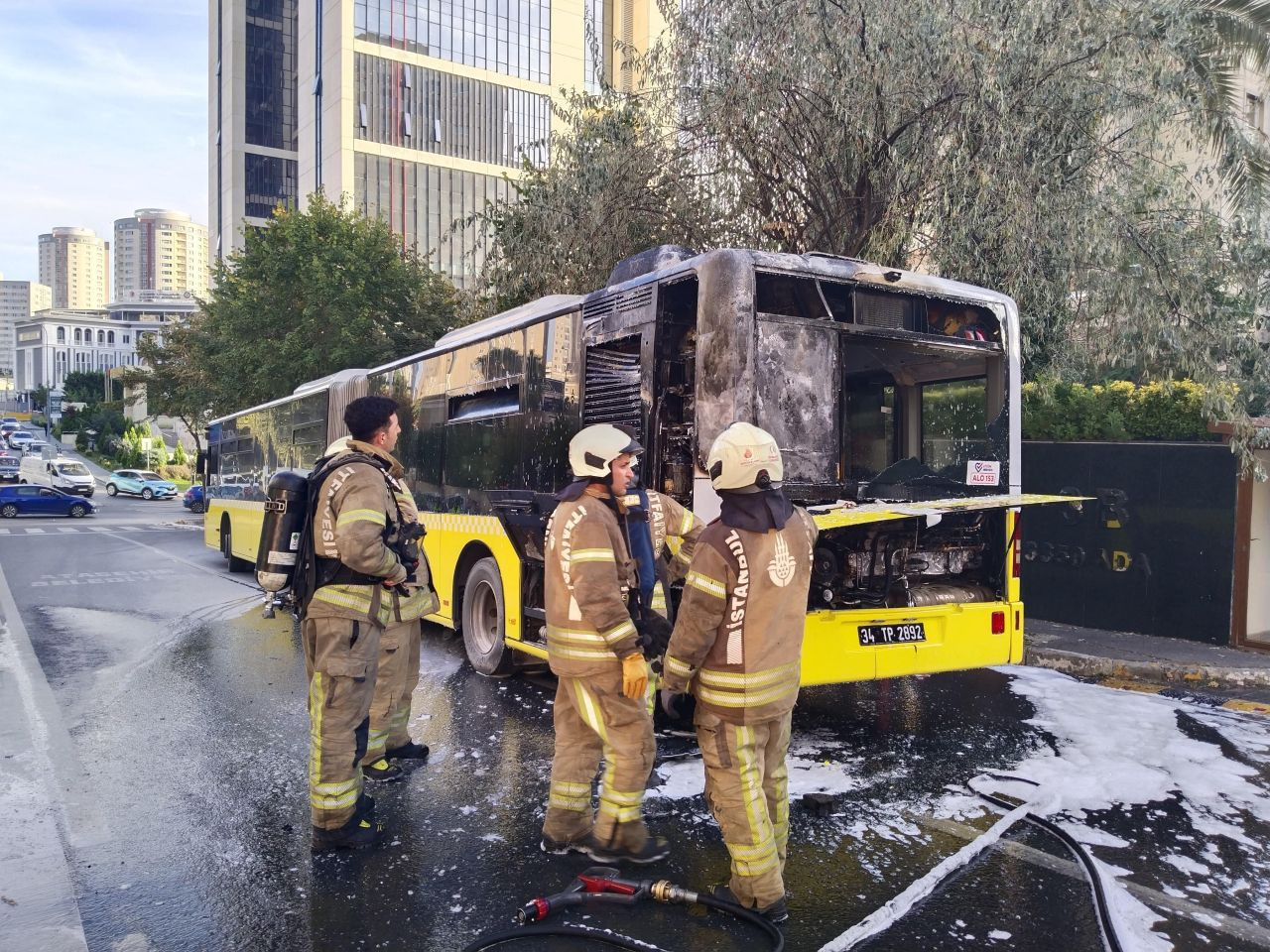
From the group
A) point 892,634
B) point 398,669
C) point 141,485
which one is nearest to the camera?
point 398,669

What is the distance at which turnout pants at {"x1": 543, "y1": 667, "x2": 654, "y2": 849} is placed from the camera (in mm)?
3986

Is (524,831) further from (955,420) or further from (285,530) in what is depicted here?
(955,420)

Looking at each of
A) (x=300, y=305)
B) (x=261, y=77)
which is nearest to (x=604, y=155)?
(x=300, y=305)

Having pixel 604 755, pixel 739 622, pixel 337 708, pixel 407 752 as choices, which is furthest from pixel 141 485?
pixel 739 622

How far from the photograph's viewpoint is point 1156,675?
820cm

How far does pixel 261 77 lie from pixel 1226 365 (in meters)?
91.2

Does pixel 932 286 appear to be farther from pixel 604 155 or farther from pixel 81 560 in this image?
pixel 81 560

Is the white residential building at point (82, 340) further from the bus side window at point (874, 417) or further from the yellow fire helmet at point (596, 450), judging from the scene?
the yellow fire helmet at point (596, 450)

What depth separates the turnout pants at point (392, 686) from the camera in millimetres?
4996

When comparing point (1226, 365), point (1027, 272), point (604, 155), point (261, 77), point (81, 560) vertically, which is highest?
point (261, 77)

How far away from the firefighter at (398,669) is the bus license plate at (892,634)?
254 cm

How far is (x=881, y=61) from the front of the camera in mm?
9031

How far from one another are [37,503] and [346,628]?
3413 centimetres

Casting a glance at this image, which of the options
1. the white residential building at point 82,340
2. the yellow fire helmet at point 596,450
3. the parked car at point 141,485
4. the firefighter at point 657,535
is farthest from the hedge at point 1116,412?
the white residential building at point 82,340
